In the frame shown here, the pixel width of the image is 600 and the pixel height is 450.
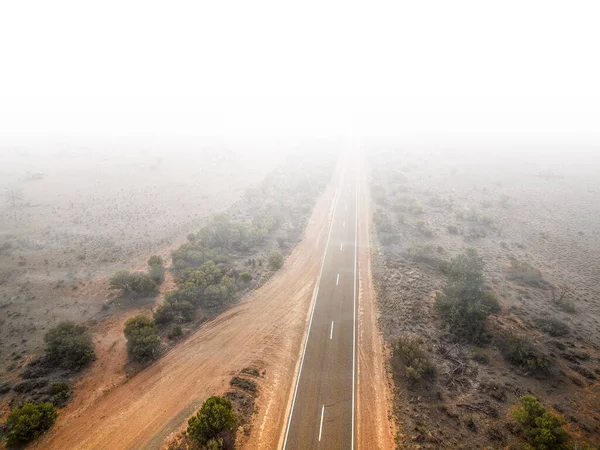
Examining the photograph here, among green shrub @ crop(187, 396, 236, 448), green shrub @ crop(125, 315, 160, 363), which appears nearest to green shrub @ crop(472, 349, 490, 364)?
green shrub @ crop(187, 396, 236, 448)

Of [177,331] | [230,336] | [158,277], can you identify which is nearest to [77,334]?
[177,331]

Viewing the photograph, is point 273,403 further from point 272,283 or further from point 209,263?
point 209,263

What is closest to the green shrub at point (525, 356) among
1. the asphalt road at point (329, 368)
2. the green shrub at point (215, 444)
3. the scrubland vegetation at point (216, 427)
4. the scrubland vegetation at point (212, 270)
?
the asphalt road at point (329, 368)

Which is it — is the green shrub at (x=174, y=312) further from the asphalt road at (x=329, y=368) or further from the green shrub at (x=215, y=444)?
the green shrub at (x=215, y=444)

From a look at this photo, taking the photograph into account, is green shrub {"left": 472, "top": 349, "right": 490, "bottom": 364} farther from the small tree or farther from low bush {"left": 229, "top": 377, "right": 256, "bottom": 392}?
the small tree

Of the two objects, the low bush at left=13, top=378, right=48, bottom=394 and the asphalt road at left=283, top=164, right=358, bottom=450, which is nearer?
the asphalt road at left=283, top=164, right=358, bottom=450
